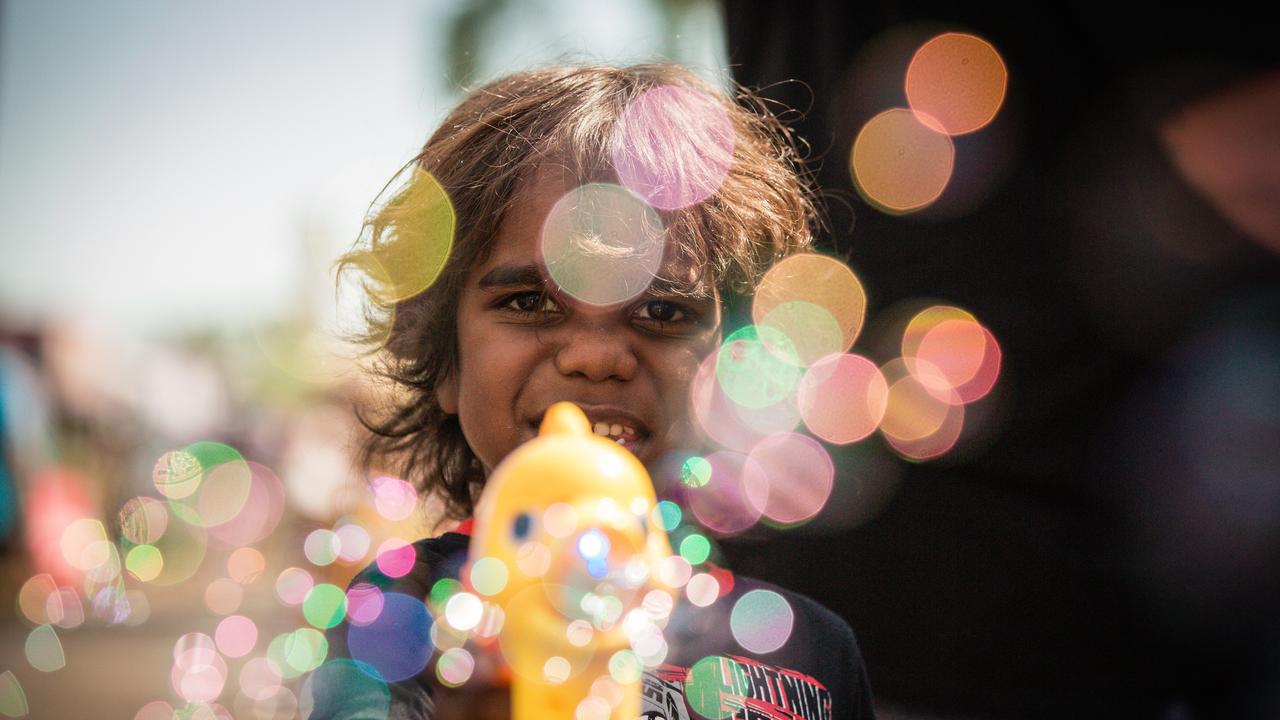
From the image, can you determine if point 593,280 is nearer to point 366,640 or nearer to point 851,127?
point 366,640

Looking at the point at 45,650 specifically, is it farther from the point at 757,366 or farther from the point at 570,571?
the point at 570,571

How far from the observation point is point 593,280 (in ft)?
3.25

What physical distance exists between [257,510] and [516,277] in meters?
6.67

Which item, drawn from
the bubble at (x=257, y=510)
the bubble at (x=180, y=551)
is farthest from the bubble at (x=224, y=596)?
the bubble at (x=257, y=510)

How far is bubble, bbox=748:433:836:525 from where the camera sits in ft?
4.64

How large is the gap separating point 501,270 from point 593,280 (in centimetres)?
11

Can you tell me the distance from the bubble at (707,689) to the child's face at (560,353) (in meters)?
0.25

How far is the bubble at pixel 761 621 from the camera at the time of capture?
1.10 m

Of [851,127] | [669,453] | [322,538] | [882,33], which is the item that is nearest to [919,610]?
[669,453]

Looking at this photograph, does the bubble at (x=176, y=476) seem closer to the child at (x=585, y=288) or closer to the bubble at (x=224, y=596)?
the bubble at (x=224, y=596)

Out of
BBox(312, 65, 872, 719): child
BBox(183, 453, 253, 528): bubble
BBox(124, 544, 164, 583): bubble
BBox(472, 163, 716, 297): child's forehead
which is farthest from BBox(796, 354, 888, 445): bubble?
BBox(183, 453, 253, 528): bubble

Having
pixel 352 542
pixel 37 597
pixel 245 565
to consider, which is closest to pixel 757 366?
pixel 352 542

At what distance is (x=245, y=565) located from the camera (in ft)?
25.7

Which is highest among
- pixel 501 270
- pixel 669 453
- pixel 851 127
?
pixel 851 127
